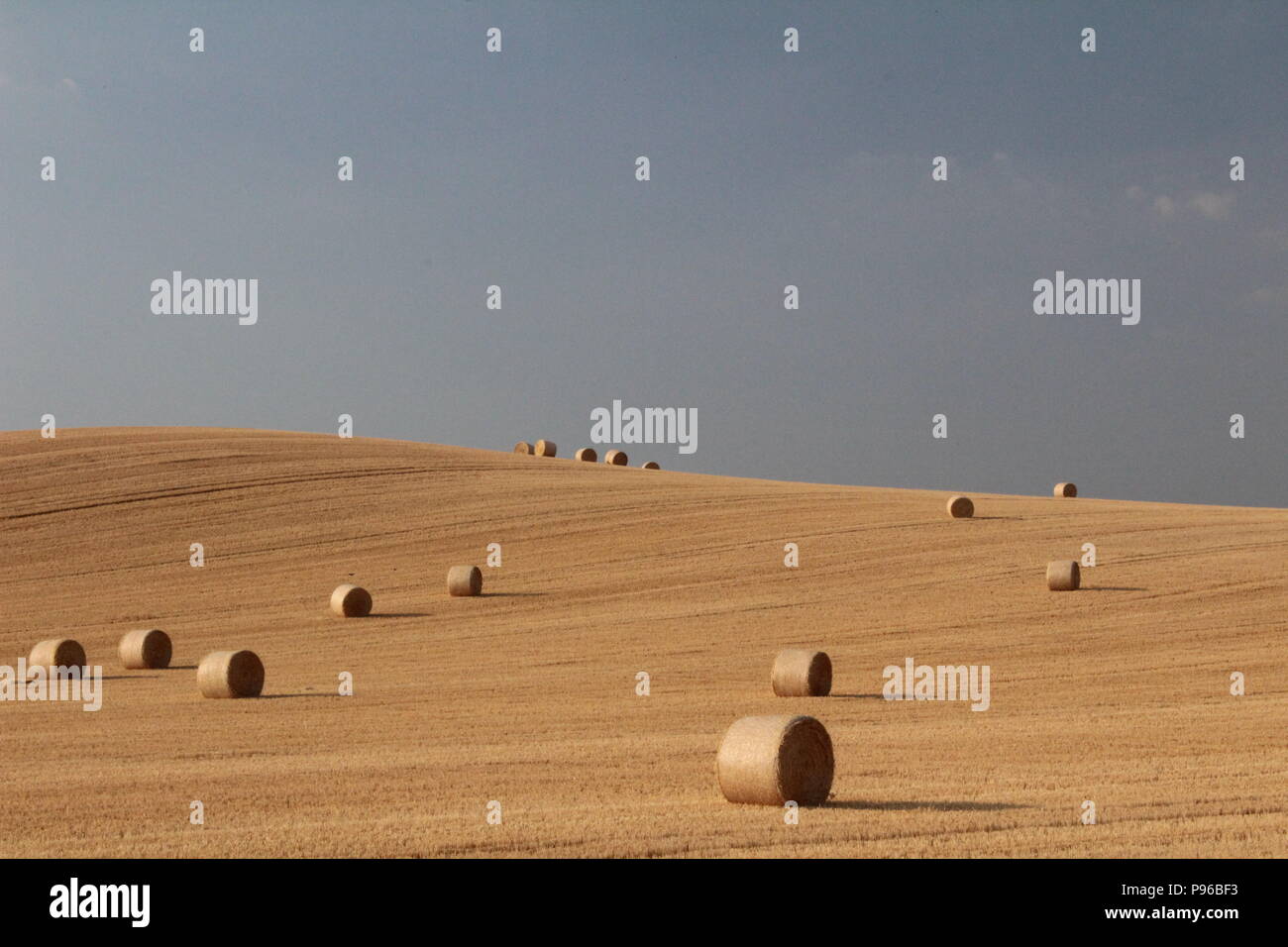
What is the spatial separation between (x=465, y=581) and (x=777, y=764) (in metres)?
22.8

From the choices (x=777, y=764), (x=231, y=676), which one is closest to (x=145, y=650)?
(x=231, y=676)

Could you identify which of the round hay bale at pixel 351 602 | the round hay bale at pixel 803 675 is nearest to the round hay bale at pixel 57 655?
the round hay bale at pixel 351 602

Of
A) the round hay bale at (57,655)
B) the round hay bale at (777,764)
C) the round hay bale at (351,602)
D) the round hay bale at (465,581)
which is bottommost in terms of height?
the round hay bale at (777,764)

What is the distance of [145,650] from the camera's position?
26250mm

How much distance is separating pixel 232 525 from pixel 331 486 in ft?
19.1

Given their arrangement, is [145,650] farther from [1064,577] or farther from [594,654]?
[1064,577]

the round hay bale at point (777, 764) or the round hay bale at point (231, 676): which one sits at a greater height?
the round hay bale at point (231, 676)

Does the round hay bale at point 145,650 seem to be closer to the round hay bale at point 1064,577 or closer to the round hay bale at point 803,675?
the round hay bale at point 803,675

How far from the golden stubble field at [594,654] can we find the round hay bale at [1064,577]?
2.18 ft

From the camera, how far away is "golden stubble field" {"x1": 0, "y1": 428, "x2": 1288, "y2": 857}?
11.4 meters

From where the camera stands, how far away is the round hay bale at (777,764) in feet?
40.4

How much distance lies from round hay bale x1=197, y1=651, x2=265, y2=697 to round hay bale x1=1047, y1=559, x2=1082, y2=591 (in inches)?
719

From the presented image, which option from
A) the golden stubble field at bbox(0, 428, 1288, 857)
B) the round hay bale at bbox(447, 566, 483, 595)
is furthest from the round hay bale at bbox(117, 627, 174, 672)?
the round hay bale at bbox(447, 566, 483, 595)
